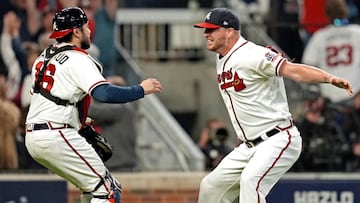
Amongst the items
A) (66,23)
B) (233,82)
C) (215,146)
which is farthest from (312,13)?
(66,23)

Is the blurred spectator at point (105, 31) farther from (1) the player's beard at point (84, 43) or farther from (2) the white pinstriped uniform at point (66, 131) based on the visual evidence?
(2) the white pinstriped uniform at point (66, 131)

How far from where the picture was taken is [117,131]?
16266 mm

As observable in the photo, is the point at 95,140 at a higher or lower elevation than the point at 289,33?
higher

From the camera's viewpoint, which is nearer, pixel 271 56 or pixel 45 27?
pixel 271 56

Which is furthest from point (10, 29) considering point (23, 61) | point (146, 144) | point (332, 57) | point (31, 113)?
point (31, 113)

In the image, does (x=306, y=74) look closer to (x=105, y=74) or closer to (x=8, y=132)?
(x=105, y=74)

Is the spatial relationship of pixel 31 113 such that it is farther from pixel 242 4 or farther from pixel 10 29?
pixel 242 4

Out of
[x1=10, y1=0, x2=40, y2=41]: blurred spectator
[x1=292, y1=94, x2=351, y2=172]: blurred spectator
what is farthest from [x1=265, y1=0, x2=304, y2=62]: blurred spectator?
[x1=10, y1=0, x2=40, y2=41]: blurred spectator

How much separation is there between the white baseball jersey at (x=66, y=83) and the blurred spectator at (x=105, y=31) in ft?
14.6

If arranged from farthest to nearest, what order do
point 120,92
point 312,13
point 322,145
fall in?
point 312,13 → point 322,145 → point 120,92

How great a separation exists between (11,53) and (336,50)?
12.3ft

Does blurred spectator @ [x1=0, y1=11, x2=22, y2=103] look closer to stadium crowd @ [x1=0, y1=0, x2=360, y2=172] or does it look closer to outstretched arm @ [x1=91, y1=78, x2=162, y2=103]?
stadium crowd @ [x1=0, y1=0, x2=360, y2=172]

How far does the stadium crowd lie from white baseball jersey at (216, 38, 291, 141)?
398cm

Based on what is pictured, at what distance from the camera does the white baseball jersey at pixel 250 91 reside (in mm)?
12320
